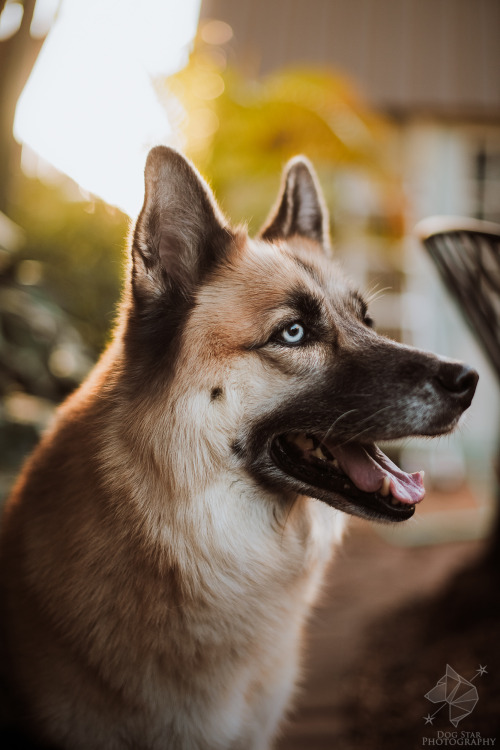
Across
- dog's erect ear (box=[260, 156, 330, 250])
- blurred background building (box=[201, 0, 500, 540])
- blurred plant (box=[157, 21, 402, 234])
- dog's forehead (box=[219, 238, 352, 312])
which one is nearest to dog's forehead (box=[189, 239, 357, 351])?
dog's forehead (box=[219, 238, 352, 312])

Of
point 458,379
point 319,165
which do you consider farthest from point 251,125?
point 458,379

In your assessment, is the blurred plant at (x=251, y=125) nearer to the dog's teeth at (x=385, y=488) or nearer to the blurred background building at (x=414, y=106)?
the blurred background building at (x=414, y=106)

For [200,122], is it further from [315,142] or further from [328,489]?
[328,489]

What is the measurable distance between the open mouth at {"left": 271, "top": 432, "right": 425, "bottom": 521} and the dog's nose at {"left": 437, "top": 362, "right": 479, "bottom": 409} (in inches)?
11.0

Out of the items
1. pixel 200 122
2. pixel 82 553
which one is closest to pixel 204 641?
pixel 82 553

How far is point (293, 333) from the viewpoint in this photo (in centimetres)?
156

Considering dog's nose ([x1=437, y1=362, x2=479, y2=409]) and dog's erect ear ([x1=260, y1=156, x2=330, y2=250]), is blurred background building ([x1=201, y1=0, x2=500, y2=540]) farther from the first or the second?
dog's nose ([x1=437, y1=362, x2=479, y2=409])

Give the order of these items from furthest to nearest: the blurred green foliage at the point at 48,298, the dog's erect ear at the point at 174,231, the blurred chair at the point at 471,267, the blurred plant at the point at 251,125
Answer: the blurred plant at the point at 251,125 → the blurred green foliage at the point at 48,298 → the blurred chair at the point at 471,267 → the dog's erect ear at the point at 174,231

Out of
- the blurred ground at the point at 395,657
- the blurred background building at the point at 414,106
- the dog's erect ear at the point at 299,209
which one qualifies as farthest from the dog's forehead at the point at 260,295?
the blurred background building at the point at 414,106

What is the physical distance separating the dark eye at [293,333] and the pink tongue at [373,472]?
0.32 m

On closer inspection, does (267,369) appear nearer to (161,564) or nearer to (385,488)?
(385,488)

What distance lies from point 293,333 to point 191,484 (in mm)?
507

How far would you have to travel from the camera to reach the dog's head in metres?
1.47

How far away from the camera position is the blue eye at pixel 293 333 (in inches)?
60.6
